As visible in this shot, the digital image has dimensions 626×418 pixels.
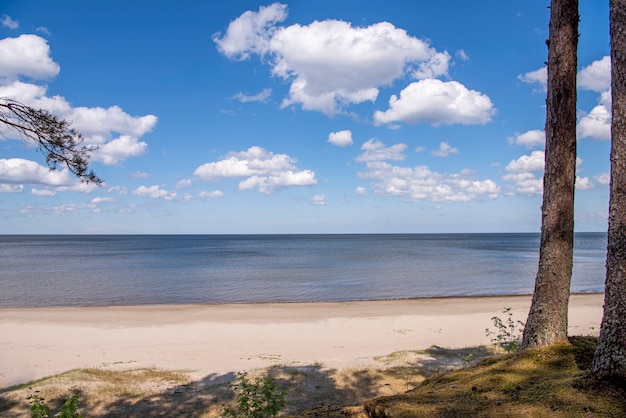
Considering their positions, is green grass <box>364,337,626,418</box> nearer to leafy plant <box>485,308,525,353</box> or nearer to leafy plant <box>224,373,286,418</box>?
leafy plant <box>224,373,286,418</box>

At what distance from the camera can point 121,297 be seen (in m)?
29.1

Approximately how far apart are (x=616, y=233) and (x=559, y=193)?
2.07 metres

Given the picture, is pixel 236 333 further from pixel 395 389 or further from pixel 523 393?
pixel 523 393

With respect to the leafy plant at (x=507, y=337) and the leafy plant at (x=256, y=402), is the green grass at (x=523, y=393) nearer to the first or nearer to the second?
the leafy plant at (x=256, y=402)

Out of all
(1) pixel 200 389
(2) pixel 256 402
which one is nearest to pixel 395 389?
(2) pixel 256 402

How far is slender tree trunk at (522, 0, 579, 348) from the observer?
5809mm

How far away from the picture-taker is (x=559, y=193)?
585cm

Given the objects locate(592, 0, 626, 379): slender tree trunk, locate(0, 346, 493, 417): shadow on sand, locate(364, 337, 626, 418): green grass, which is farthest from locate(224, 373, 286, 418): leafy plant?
locate(592, 0, 626, 379): slender tree trunk

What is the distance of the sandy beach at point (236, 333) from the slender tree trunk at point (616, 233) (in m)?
7.04

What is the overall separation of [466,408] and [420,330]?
13.2m

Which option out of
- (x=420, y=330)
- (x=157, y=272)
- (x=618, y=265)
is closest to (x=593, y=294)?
(x=420, y=330)

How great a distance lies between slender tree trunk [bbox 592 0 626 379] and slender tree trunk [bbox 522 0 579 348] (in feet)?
6.05

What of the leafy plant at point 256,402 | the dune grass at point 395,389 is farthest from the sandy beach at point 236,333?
the leafy plant at point 256,402

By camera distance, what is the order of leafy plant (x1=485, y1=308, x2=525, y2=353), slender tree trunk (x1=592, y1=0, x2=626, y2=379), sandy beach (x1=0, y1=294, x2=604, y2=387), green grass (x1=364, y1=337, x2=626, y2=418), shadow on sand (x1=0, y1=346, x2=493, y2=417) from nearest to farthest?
1. green grass (x1=364, y1=337, x2=626, y2=418)
2. slender tree trunk (x1=592, y1=0, x2=626, y2=379)
3. shadow on sand (x1=0, y1=346, x2=493, y2=417)
4. leafy plant (x1=485, y1=308, x2=525, y2=353)
5. sandy beach (x1=0, y1=294, x2=604, y2=387)
